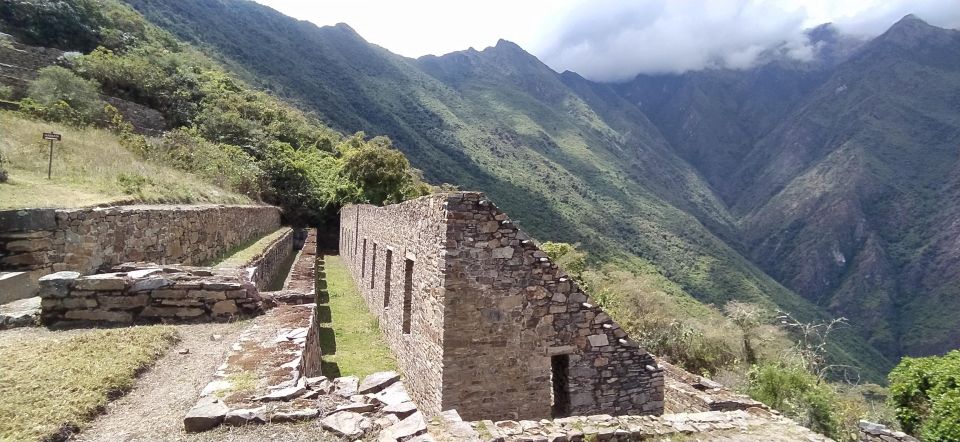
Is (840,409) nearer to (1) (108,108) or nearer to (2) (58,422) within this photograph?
(2) (58,422)

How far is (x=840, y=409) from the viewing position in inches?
495

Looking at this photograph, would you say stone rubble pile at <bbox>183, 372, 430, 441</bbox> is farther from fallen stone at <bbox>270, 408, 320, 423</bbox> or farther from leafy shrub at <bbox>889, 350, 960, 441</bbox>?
leafy shrub at <bbox>889, 350, 960, 441</bbox>

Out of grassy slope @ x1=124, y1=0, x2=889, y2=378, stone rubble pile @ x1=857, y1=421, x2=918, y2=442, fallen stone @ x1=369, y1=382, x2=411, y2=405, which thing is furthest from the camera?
grassy slope @ x1=124, y1=0, x2=889, y2=378

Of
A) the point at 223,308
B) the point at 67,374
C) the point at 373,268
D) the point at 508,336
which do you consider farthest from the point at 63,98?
the point at 508,336

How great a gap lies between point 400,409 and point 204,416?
4.56 ft

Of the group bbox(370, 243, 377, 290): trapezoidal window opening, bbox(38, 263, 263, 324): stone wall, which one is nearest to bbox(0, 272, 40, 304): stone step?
bbox(38, 263, 263, 324): stone wall

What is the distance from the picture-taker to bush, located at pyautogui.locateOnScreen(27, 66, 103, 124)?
1686cm

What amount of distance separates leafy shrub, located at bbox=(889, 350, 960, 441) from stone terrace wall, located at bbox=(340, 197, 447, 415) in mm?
10399

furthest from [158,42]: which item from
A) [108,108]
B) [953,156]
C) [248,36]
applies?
[953,156]

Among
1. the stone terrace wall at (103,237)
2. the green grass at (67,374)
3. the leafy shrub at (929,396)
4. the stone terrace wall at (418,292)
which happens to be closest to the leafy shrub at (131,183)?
the stone terrace wall at (103,237)

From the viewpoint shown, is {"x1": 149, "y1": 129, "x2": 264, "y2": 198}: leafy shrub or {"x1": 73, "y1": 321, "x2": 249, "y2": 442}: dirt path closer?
{"x1": 73, "y1": 321, "x2": 249, "y2": 442}: dirt path

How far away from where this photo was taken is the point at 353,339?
1091 centimetres

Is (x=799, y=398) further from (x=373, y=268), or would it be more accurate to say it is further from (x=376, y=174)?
(x=376, y=174)

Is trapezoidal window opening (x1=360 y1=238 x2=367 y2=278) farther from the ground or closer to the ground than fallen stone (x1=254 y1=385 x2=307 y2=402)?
closer to the ground
